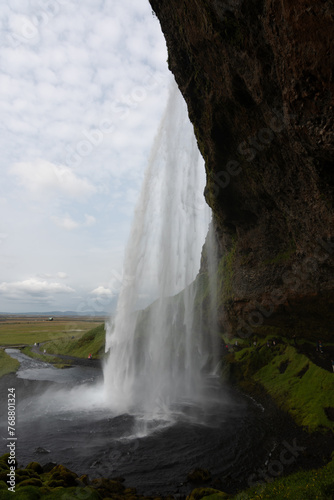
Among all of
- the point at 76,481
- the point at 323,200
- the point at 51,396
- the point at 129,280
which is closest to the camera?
the point at 76,481

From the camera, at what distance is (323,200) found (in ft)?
60.6

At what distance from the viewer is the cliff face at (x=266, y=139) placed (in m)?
12.6

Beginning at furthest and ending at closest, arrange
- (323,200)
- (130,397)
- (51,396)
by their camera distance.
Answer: (51,396) < (130,397) < (323,200)

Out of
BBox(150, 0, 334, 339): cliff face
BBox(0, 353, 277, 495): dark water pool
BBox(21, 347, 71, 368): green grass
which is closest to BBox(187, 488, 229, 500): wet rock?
BBox(0, 353, 277, 495): dark water pool

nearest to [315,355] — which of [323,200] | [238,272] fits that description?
[238,272]

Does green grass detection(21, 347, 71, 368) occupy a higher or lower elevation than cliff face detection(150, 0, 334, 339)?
lower

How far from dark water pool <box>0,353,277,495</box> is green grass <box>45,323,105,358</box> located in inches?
1209

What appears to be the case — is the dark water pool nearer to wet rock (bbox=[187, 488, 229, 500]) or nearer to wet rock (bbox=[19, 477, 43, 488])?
wet rock (bbox=[187, 488, 229, 500])

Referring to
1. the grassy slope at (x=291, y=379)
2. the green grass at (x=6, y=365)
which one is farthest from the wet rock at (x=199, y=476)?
the green grass at (x=6, y=365)

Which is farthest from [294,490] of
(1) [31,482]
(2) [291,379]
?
(2) [291,379]

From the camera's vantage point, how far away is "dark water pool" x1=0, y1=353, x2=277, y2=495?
16358mm

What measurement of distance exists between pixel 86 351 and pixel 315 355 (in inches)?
1985

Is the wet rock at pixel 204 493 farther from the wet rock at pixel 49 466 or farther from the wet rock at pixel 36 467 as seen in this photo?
the wet rock at pixel 36 467

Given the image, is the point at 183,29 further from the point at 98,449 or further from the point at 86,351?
the point at 86,351
